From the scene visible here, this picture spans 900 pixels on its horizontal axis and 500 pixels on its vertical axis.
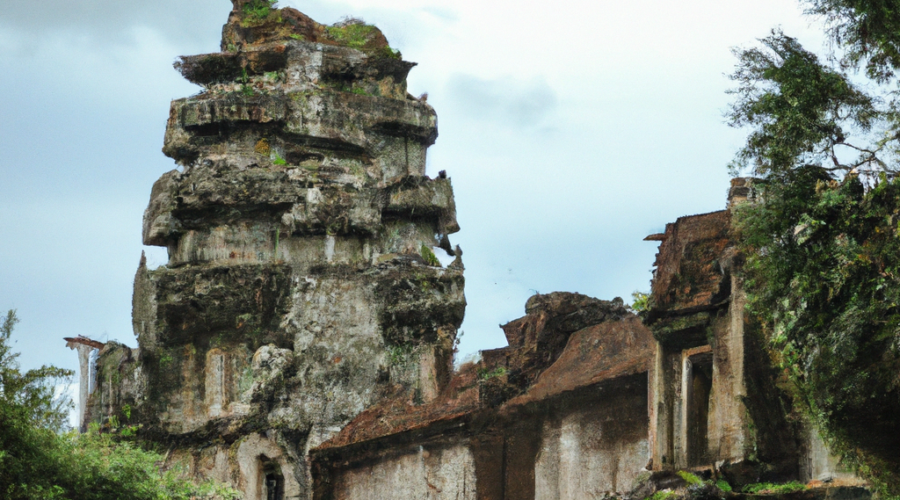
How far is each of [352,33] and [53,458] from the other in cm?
1384

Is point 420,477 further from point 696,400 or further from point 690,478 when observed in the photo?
point 690,478

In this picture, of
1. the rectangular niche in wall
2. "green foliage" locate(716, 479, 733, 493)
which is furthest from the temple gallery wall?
"green foliage" locate(716, 479, 733, 493)

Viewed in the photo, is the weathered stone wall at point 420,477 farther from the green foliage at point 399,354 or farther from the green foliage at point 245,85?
the green foliage at point 245,85

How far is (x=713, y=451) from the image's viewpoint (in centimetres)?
2003

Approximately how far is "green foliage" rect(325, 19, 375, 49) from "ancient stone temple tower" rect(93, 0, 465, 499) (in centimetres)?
52

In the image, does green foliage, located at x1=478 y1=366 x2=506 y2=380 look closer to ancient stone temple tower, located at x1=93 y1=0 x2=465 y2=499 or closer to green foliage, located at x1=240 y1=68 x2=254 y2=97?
ancient stone temple tower, located at x1=93 y1=0 x2=465 y2=499

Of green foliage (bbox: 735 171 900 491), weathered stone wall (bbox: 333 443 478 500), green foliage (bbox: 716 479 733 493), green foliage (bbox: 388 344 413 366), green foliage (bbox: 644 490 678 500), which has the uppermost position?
green foliage (bbox: 388 344 413 366)

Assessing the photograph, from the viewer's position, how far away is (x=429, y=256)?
30422 mm

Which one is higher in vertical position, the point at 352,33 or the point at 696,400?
the point at 352,33

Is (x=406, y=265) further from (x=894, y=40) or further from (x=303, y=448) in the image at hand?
(x=894, y=40)

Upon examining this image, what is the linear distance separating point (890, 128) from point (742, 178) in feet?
9.81

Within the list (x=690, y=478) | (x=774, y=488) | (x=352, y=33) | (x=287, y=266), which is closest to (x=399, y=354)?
(x=287, y=266)

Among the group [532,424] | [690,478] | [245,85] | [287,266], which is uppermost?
[245,85]

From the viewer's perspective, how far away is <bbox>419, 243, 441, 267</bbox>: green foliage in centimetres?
3030
